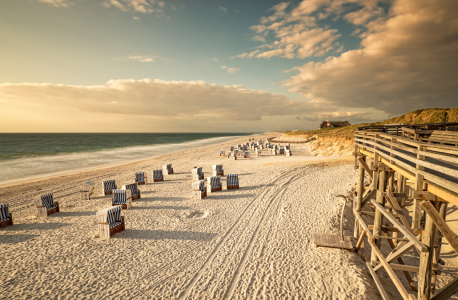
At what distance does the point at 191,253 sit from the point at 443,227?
7214 mm

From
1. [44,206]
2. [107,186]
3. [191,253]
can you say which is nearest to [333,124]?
[107,186]

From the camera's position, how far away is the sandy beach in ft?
19.5

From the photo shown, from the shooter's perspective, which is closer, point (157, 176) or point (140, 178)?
point (140, 178)

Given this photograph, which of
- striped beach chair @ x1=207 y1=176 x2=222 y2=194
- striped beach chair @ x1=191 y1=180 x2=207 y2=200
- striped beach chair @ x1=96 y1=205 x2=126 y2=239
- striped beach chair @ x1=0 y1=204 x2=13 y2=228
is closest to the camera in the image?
striped beach chair @ x1=96 y1=205 x2=126 y2=239

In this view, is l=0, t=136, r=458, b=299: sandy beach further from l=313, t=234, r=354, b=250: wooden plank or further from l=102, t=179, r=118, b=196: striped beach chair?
l=102, t=179, r=118, b=196: striped beach chair

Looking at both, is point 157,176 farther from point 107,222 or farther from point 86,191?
point 107,222

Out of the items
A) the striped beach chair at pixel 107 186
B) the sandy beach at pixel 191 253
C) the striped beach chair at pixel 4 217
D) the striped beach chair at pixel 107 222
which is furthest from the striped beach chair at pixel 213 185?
the striped beach chair at pixel 4 217

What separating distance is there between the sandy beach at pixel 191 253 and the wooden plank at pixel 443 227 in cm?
349

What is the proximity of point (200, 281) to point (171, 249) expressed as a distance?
2.28 metres

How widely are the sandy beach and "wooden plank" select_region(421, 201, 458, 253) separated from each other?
349cm

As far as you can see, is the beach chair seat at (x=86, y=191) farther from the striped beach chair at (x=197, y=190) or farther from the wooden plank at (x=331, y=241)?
the wooden plank at (x=331, y=241)

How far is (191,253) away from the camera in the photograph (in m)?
7.76

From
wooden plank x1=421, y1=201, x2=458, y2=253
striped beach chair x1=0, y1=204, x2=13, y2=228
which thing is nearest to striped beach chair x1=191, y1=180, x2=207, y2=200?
striped beach chair x1=0, y1=204, x2=13, y2=228

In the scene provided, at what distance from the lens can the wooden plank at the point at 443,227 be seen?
10.1 ft
